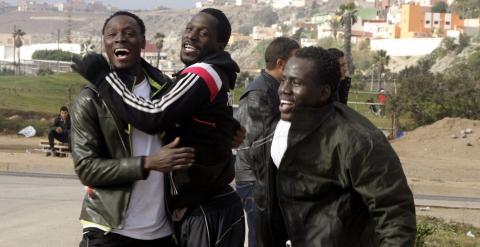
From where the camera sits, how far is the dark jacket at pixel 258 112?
19.7 feet

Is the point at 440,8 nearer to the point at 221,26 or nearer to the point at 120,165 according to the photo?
the point at 221,26

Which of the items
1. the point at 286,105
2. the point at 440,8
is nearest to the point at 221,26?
the point at 286,105

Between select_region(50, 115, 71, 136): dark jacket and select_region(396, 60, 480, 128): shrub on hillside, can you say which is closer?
select_region(50, 115, 71, 136): dark jacket

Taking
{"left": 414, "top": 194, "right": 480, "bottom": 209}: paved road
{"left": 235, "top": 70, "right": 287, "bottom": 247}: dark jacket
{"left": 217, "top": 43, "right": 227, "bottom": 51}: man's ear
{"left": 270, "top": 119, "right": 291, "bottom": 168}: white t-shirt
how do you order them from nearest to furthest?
{"left": 270, "top": 119, "right": 291, "bottom": 168}: white t-shirt → {"left": 217, "top": 43, "right": 227, "bottom": 51}: man's ear → {"left": 235, "top": 70, "right": 287, "bottom": 247}: dark jacket → {"left": 414, "top": 194, "right": 480, "bottom": 209}: paved road

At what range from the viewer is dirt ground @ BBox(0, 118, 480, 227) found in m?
18.4

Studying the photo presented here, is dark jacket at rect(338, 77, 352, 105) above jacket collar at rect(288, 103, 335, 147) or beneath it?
beneath

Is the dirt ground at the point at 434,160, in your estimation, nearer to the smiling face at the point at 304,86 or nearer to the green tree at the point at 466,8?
the smiling face at the point at 304,86

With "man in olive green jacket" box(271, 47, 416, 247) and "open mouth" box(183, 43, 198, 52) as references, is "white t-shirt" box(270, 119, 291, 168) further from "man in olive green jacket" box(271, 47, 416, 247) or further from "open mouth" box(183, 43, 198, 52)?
"open mouth" box(183, 43, 198, 52)

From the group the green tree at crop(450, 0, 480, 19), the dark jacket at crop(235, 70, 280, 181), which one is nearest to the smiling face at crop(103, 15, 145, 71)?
the dark jacket at crop(235, 70, 280, 181)

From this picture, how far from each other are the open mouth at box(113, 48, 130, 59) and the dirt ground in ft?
32.1

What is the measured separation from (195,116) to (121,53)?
0.43m

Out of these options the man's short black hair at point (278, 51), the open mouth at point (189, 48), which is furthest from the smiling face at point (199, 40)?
the man's short black hair at point (278, 51)

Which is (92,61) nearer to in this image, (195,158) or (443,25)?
(195,158)

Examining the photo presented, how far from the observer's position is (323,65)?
3.98 m
